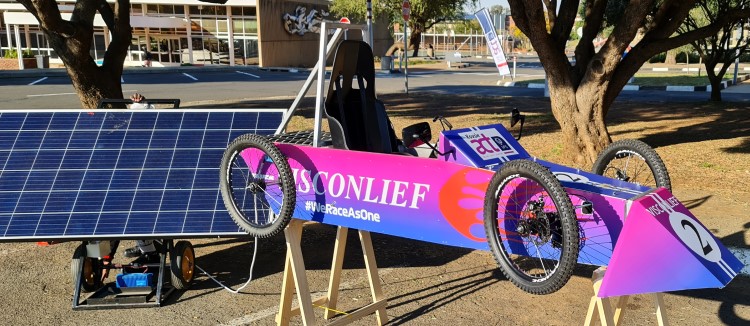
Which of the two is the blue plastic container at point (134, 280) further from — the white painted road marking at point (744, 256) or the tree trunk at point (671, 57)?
the tree trunk at point (671, 57)

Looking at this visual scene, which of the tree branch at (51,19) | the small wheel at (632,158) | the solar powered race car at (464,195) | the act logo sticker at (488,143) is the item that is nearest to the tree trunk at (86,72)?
the tree branch at (51,19)

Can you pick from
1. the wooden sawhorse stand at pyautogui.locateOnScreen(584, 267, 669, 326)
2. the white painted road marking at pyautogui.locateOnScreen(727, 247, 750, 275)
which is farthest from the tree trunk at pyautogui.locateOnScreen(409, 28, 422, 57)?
the wooden sawhorse stand at pyautogui.locateOnScreen(584, 267, 669, 326)

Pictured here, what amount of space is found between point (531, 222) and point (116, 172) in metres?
3.76

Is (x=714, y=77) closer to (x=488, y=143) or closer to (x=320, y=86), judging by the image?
(x=488, y=143)

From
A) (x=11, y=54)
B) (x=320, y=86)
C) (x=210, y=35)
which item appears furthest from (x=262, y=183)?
(x=210, y=35)

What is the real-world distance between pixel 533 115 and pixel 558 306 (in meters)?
11.6

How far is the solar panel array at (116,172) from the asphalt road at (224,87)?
1316 cm

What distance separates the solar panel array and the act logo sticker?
1.92 meters

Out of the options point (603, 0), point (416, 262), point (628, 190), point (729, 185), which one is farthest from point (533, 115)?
point (628, 190)

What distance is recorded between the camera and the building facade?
126 feet

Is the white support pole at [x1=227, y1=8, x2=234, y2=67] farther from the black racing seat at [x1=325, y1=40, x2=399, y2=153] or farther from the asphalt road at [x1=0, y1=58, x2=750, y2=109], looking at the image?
the black racing seat at [x1=325, y1=40, x2=399, y2=153]

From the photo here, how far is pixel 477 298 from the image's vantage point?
17.9 ft

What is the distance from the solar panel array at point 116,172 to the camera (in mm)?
5129

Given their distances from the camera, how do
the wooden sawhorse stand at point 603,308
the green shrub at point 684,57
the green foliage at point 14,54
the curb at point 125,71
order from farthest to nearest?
1. the green shrub at point 684,57
2. the green foliage at point 14,54
3. the curb at point 125,71
4. the wooden sawhorse stand at point 603,308
